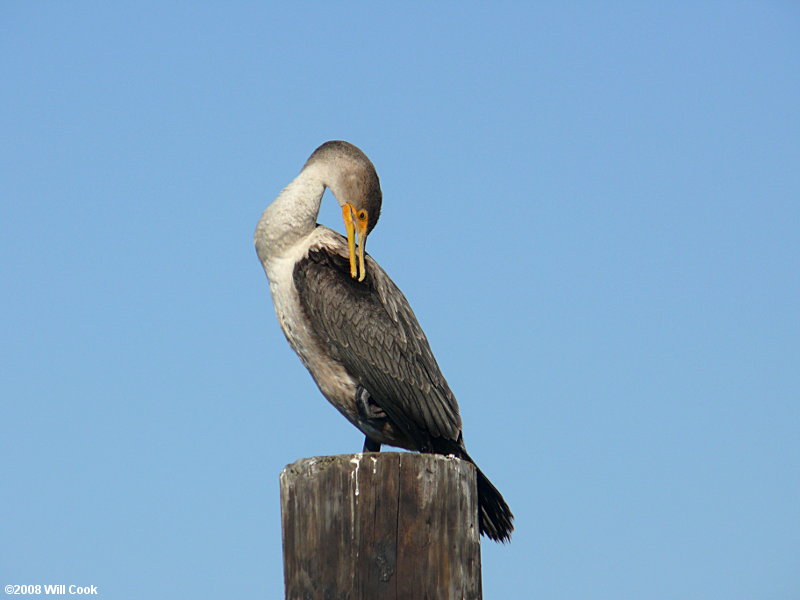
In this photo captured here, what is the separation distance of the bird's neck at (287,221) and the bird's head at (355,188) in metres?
0.19

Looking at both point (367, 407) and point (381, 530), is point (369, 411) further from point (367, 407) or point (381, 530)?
point (381, 530)

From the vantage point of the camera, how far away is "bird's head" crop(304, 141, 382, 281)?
7.25 meters

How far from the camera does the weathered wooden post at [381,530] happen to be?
13.5ft

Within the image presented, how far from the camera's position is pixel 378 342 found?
673cm

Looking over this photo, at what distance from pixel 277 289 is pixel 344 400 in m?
0.87

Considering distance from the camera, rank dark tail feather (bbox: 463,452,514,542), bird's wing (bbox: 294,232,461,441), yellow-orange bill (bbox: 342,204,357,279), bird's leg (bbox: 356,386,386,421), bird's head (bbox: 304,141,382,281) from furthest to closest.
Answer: bird's head (bbox: 304,141,382,281), yellow-orange bill (bbox: 342,204,357,279), bird's leg (bbox: 356,386,386,421), bird's wing (bbox: 294,232,461,441), dark tail feather (bbox: 463,452,514,542)

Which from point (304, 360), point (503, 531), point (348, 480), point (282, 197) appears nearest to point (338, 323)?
point (304, 360)

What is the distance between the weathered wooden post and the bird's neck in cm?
280

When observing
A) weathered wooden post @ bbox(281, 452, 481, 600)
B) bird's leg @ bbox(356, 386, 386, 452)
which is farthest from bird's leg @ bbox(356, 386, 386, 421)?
weathered wooden post @ bbox(281, 452, 481, 600)

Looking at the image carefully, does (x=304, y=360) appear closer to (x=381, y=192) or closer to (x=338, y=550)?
(x=381, y=192)

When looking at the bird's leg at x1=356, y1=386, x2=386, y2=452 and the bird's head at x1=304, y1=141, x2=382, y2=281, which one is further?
the bird's head at x1=304, y1=141, x2=382, y2=281

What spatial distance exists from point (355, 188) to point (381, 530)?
356 centimetres

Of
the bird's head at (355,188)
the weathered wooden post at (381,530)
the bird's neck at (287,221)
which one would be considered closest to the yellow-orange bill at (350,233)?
the bird's head at (355,188)

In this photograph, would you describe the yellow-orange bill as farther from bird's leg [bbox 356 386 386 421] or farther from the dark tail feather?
the dark tail feather
